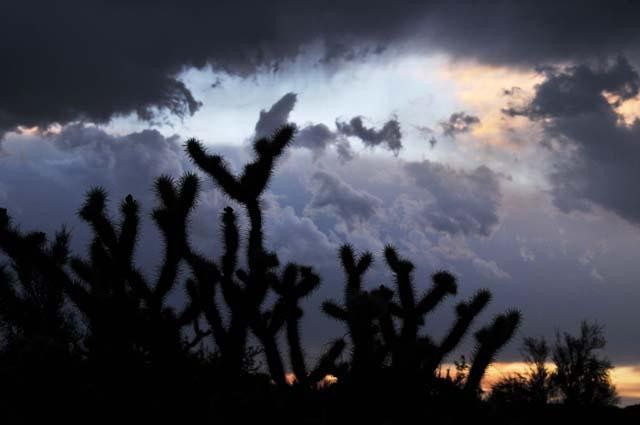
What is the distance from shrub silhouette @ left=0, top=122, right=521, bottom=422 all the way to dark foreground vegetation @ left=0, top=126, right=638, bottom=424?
2 centimetres

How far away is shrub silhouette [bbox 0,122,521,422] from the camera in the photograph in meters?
7.36

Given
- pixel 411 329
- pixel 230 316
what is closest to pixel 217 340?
pixel 230 316

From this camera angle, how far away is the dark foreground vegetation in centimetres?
622

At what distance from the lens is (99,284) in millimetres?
9938

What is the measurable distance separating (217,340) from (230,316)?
1.18 ft

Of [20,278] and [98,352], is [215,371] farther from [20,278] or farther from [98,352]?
[20,278]

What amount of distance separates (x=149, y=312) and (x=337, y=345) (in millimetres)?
3094

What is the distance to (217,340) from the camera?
8.91m

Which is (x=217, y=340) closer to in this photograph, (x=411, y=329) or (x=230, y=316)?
(x=230, y=316)

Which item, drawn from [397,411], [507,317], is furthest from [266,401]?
[507,317]

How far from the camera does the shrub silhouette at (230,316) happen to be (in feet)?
24.2

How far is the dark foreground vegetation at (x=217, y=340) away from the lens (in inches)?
245

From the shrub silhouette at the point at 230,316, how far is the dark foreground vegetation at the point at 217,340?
0.8 inches

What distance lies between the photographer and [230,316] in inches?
353
